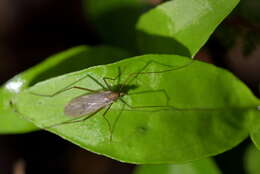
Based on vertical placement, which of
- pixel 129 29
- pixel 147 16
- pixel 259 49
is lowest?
pixel 259 49

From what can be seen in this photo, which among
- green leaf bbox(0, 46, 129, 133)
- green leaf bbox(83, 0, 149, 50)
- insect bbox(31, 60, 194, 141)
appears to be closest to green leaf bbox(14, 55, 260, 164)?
insect bbox(31, 60, 194, 141)

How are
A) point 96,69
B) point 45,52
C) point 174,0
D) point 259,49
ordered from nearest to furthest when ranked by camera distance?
point 96,69 < point 174,0 < point 259,49 < point 45,52

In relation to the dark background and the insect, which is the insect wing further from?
the dark background

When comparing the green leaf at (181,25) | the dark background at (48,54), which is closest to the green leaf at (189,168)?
the dark background at (48,54)

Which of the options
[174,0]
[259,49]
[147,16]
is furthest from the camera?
[259,49]

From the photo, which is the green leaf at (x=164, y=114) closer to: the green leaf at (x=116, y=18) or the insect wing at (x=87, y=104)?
the insect wing at (x=87, y=104)

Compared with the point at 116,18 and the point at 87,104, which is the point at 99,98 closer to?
the point at 87,104

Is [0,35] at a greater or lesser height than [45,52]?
greater

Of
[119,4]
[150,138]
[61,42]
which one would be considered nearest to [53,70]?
[150,138]

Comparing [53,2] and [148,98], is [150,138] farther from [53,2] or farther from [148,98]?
[53,2]
